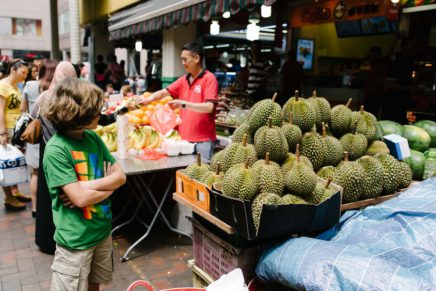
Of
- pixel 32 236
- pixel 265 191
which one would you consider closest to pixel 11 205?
pixel 32 236

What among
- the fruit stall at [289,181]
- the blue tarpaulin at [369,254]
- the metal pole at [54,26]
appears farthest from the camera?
the metal pole at [54,26]

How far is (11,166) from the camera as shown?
462 centimetres

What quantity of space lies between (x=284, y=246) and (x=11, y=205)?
4.47 meters

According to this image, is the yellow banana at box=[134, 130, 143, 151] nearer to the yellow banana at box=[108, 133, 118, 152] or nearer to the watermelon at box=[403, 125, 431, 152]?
the yellow banana at box=[108, 133, 118, 152]

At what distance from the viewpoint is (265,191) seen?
6.91 feet

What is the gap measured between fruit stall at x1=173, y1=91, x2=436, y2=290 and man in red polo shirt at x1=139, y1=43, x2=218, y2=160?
61.9 inches

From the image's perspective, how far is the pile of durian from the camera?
6.94 feet

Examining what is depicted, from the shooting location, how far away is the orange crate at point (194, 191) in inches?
91.3

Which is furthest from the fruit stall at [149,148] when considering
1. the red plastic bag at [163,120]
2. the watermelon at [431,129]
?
the watermelon at [431,129]

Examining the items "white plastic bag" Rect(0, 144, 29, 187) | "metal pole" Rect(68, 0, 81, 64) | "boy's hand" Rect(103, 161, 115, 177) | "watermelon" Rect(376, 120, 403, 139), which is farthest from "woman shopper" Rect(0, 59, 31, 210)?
"metal pole" Rect(68, 0, 81, 64)

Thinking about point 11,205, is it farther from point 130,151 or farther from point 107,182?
point 107,182

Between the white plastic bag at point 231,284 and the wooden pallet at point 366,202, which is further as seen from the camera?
the wooden pallet at point 366,202

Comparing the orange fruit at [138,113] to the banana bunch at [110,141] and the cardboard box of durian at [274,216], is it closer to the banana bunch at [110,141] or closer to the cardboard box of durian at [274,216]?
the banana bunch at [110,141]

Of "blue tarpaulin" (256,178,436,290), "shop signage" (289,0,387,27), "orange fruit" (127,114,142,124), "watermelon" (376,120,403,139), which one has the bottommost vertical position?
"blue tarpaulin" (256,178,436,290)
